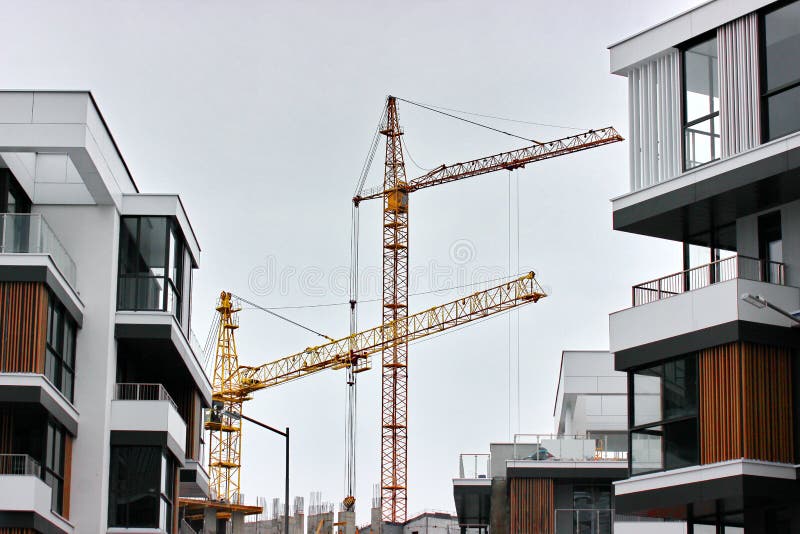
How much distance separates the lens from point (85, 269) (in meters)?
44.2

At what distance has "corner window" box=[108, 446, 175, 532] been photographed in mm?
43312

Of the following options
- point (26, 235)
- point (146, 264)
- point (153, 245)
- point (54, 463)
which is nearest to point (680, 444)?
point (54, 463)

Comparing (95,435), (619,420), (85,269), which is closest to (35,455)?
(95,435)

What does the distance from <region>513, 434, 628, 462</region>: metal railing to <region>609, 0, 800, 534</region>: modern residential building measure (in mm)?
20493

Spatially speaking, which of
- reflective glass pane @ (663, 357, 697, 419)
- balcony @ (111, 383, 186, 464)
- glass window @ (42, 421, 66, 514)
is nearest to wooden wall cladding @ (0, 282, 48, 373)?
glass window @ (42, 421, 66, 514)

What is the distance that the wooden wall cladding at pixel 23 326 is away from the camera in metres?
40.2

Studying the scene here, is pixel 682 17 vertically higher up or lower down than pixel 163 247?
higher up

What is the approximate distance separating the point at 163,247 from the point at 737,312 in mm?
18978

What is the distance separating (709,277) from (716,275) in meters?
0.18

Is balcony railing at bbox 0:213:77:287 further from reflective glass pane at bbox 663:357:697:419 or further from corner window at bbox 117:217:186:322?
reflective glass pane at bbox 663:357:697:419

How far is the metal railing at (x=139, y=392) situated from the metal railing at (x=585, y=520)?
15.8 m

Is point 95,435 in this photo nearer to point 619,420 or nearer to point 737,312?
Result: point 737,312

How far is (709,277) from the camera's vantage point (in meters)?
35.4

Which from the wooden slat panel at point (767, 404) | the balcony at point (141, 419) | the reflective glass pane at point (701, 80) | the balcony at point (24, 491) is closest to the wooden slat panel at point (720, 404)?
the wooden slat panel at point (767, 404)
